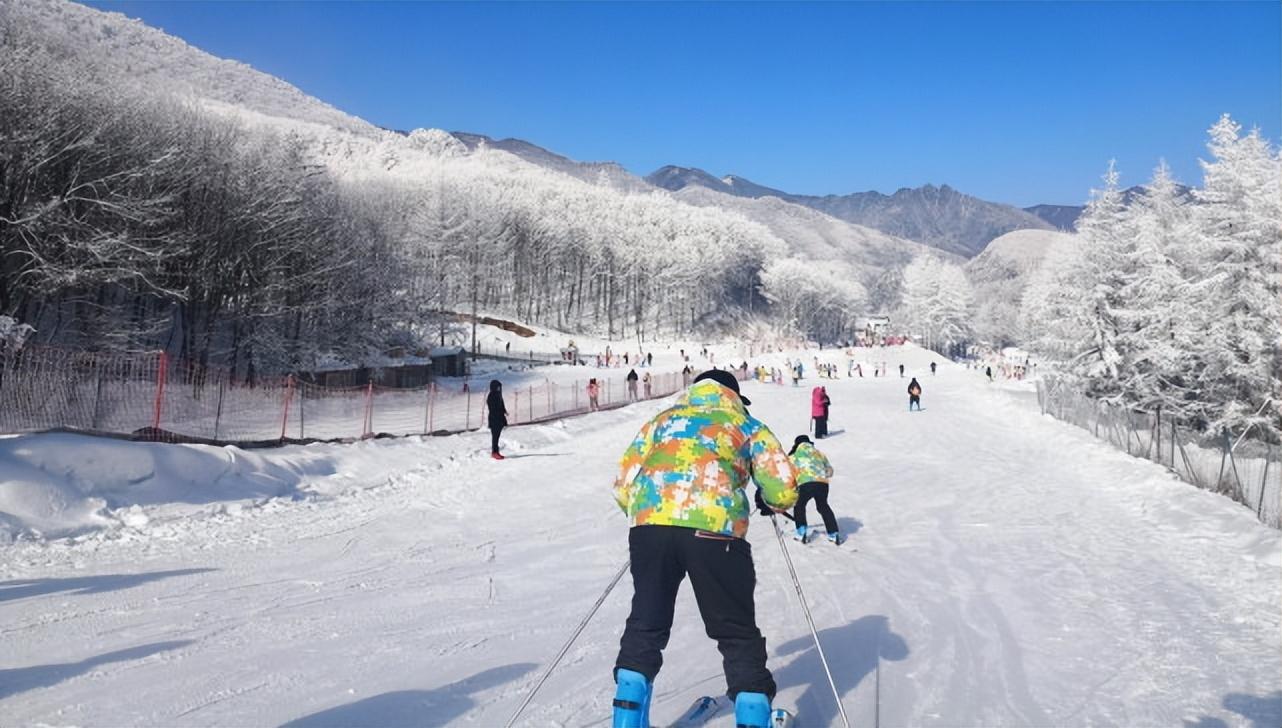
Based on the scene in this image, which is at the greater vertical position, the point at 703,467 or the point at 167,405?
the point at 703,467

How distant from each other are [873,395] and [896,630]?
118ft

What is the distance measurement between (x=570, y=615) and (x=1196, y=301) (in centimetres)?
2982

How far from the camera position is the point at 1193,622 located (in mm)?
6402

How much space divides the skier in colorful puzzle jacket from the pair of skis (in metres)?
0.68

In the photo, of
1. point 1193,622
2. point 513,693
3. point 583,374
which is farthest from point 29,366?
point 583,374

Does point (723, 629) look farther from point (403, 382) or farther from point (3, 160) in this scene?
point (403, 382)

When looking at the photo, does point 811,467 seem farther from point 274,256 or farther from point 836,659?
point 274,256

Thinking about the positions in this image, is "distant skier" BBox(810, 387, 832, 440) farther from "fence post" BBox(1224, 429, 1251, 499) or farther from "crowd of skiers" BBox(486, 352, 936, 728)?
"crowd of skiers" BBox(486, 352, 936, 728)

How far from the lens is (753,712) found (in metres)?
3.31

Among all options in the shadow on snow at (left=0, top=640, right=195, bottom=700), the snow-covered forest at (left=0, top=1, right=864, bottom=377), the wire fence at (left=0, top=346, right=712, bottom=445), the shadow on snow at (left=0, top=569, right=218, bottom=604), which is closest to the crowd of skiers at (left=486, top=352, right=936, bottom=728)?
the shadow on snow at (left=0, top=640, right=195, bottom=700)

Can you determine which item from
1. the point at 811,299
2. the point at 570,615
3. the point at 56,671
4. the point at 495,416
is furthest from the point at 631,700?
the point at 811,299

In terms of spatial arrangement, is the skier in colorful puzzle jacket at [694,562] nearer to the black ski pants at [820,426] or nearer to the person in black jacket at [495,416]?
the person in black jacket at [495,416]

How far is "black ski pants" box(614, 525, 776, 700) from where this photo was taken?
338 cm

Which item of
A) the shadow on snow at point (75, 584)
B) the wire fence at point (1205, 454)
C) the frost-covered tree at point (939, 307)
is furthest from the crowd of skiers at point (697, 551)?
the frost-covered tree at point (939, 307)
